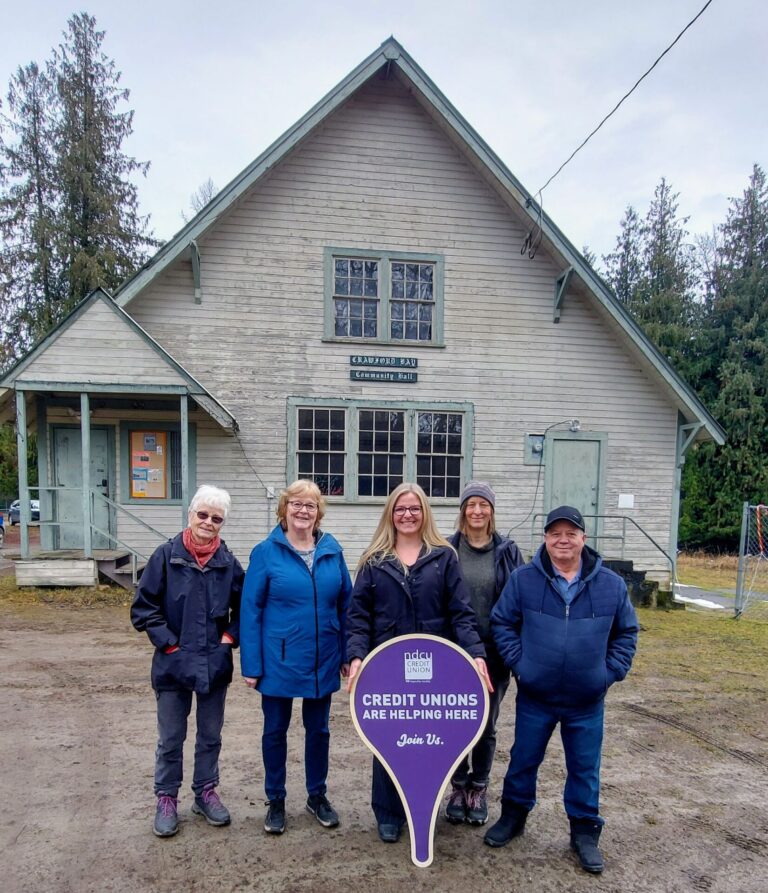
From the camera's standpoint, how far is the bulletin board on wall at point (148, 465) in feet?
31.4

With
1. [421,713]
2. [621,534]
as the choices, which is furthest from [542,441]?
[421,713]

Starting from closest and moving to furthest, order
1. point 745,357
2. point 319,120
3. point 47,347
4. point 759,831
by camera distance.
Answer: point 759,831, point 47,347, point 319,120, point 745,357

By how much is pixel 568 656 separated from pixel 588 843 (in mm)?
961

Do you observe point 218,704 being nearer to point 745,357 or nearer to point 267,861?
point 267,861

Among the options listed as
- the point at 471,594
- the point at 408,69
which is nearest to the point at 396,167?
the point at 408,69

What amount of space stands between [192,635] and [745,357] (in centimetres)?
2672

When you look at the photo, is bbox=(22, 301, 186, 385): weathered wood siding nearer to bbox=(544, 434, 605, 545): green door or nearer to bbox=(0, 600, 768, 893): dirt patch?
bbox=(0, 600, 768, 893): dirt patch

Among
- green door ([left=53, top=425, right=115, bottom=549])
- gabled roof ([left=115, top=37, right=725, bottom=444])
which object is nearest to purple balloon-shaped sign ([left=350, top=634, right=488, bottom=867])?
gabled roof ([left=115, top=37, right=725, bottom=444])

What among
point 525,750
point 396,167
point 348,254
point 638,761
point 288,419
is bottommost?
point 638,761

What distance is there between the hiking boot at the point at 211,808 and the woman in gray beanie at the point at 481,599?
3.91 ft

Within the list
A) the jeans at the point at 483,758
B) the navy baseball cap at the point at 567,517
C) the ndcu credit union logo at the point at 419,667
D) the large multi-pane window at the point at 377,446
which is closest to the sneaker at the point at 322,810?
the jeans at the point at 483,758

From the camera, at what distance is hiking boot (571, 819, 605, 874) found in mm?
2743

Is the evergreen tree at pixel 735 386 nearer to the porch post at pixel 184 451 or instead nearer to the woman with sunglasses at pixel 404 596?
the porch post at pixel 184 451

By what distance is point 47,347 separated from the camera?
26.3 feet
